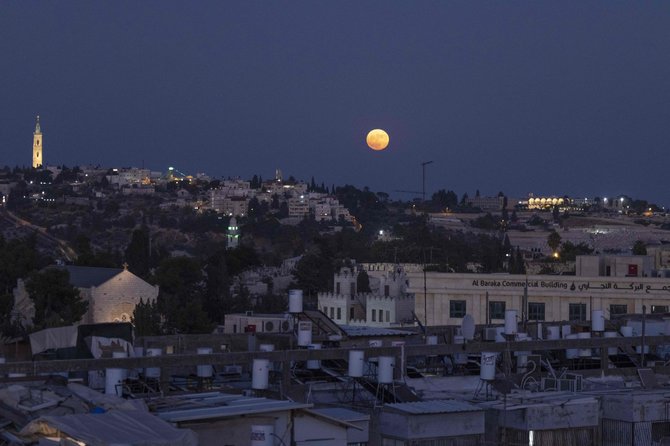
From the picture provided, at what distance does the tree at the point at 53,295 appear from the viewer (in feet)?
211

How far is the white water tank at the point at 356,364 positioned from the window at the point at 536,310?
29266 mm

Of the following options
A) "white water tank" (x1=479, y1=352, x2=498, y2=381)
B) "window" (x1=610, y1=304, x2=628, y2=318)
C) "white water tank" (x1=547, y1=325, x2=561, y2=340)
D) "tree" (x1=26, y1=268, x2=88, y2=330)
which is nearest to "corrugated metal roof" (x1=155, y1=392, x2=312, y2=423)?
"white water tank" (x1=479, y1=352, x2=498, y2=381)

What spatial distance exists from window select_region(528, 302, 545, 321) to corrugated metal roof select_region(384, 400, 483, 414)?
98.9 feet

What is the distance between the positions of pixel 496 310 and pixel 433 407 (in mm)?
31524

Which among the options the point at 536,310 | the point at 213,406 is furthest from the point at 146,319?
the point at 213,406

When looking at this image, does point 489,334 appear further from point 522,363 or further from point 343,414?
point 343,414

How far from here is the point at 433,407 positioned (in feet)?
53.3

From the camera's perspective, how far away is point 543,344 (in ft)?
67.5

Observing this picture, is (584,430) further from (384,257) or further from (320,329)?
(384,257)

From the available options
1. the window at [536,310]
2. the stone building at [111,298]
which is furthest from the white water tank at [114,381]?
the stone building at [111,298]

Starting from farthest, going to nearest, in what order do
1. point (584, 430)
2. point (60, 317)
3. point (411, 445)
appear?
point (60, 317)
point (584, 430)
point (411, 445)

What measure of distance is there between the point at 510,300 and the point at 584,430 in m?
30.9

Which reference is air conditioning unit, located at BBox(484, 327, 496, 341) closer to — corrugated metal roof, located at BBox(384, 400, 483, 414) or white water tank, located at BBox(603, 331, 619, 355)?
white water tank, located at BBox(603, 331, 619, 355)

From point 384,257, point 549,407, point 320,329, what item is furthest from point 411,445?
point 384,257
